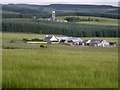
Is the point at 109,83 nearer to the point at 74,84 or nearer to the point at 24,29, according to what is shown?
the point at 74,84

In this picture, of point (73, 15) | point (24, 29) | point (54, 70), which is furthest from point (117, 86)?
point (73, 15)

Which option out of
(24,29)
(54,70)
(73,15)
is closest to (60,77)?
(54,70)

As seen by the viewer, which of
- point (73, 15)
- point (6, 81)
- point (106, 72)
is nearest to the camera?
point (6, 81)

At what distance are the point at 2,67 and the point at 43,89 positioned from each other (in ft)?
3.30

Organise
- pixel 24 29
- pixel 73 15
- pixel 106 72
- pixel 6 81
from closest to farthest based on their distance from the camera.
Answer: pixel 6 81
pixel 106 72
pixel 24 29
pixel 73 15

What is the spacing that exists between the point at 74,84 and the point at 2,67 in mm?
1204

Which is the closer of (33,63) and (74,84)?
(74,84)

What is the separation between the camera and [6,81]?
478 centimetres

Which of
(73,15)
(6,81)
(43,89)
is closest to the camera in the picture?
(43,89)

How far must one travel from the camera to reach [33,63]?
541 cm

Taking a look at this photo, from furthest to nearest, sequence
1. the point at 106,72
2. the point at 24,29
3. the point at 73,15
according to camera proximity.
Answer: the point at 73,15 < the point at 24,29 < the point at 106,72

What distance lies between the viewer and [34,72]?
5.02m

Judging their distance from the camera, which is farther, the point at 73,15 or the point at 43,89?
the point at 73,15

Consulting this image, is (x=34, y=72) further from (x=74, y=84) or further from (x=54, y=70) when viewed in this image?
(x=74, y=84)
